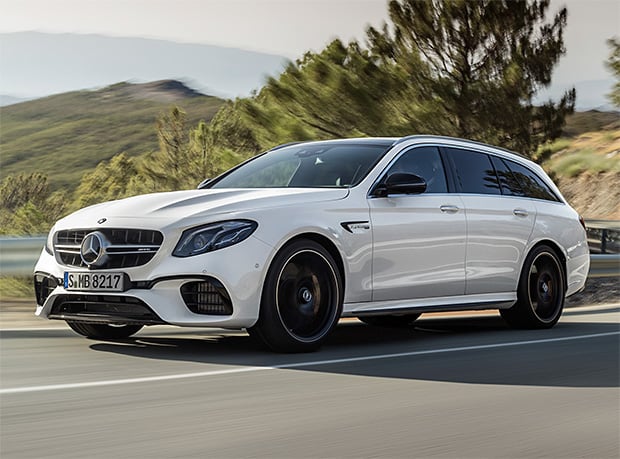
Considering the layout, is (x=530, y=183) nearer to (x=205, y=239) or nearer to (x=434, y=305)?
(x=434, y=305)

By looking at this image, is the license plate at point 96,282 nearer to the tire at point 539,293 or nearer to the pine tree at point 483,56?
the tire at point 539,293

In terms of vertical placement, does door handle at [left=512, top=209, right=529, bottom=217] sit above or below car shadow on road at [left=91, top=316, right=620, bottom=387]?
above

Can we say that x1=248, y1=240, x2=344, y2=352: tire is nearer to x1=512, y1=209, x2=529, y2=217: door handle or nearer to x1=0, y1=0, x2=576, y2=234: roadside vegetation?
x1=512, y1=209, x2=529, y2=217: door handle

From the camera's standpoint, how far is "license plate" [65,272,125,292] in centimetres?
746

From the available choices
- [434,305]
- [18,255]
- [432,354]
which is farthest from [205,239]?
[18,255]

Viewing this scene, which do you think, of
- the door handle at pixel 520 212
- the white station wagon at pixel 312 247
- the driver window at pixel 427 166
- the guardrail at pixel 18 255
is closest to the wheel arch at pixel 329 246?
the white station wagon at pixel 312 247

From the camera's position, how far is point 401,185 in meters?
8.50

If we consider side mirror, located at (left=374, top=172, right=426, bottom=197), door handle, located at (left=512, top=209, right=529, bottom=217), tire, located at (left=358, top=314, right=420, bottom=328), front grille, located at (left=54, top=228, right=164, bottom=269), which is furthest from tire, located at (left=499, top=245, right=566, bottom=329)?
front grille, located at (left=54, top=228, right=164, bottom=269)

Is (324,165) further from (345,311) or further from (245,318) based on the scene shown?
(245,318)

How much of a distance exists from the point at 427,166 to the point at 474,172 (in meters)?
0.72

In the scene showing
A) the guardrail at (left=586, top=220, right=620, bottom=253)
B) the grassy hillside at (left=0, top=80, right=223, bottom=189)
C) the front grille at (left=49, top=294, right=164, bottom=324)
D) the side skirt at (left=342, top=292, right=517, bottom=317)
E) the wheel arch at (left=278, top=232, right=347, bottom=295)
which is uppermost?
the grassy hillside at (left=0, top=80, right=223, bottom=189)

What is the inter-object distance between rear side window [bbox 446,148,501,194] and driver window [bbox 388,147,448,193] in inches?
8.6

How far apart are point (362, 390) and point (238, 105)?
17.4 metres

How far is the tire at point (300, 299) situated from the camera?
758cm
